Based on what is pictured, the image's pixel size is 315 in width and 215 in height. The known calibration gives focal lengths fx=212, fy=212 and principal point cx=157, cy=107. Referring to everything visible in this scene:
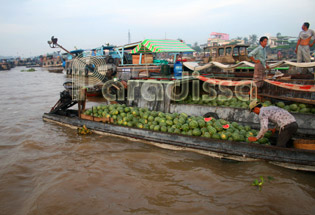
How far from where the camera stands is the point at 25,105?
1424cm

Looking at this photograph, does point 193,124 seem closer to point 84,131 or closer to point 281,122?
point 281,122

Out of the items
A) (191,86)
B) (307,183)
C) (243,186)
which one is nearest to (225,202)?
(243,186)

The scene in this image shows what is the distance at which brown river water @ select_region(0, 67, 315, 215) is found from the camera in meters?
3.97

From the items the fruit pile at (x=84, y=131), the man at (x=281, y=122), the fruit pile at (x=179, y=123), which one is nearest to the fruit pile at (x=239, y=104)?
the fruit pile at (x=179, y=123)

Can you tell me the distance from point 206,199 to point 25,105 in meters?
14.2

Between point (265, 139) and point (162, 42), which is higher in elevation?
point (162, 42)

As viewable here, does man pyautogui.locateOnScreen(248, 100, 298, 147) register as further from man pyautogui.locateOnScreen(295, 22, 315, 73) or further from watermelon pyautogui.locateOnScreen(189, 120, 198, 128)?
man pyautogui.locateOnScreen(295, 22, 315, 73)

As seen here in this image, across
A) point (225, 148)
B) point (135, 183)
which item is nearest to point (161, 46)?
point (225, 148)

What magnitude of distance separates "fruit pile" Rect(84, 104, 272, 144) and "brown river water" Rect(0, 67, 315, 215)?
60 cm

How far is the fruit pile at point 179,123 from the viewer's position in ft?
18.2

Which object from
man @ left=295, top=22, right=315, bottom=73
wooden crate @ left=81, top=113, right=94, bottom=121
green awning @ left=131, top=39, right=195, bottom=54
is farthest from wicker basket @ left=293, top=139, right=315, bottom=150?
wooden crate @ left=81, top=113, right=94, bottom=121

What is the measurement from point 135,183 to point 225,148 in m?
2.37

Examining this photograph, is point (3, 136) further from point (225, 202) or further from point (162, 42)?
point (225, 202)

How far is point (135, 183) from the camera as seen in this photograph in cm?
479
